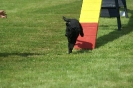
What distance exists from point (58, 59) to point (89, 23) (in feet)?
9.78

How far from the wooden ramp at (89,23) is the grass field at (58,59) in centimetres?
36

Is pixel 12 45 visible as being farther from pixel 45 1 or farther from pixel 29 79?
pixel 45 1

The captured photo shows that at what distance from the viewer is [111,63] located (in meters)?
8.70

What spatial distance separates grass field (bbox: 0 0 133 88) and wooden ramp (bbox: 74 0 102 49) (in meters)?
0.36

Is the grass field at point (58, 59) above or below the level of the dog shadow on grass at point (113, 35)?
above

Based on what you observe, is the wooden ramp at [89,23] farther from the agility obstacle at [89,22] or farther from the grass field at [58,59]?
the grass field at [58,59]

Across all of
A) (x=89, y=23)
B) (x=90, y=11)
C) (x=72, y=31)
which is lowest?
(x=89, y=23)

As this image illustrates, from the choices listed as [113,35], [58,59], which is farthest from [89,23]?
[58,59]

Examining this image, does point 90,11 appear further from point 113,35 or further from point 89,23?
point 113,35

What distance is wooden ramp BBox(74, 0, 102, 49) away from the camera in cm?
1084

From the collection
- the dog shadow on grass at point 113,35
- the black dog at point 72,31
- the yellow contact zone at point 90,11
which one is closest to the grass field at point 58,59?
the dog shadow on grass at point 113,35

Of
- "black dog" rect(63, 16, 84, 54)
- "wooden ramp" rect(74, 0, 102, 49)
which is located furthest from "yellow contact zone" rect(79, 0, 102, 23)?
"black dog" rect(63, 16, 84, 54)

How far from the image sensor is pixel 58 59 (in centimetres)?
920

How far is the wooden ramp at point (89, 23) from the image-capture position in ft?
35.6
